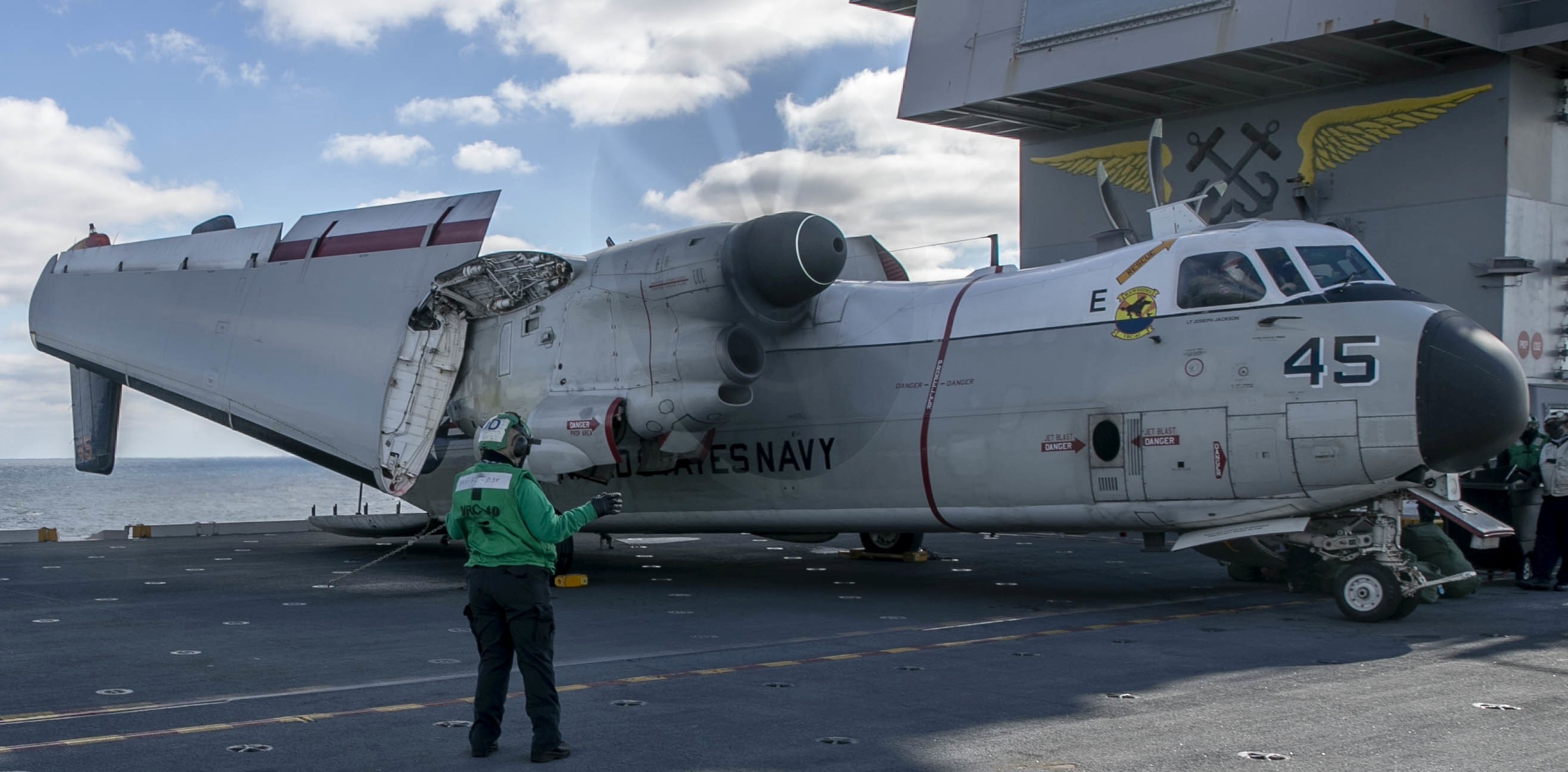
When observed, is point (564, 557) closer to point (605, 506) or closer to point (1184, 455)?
point (1184, 455)

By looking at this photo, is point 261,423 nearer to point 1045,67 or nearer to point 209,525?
point 209,525

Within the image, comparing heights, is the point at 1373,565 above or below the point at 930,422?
below

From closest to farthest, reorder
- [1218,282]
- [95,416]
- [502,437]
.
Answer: [502,437] < [1218,282] < [95,416]

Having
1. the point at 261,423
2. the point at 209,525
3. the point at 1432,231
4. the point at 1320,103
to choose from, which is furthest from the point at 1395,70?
the point at 209,525

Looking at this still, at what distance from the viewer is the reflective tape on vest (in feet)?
22.3

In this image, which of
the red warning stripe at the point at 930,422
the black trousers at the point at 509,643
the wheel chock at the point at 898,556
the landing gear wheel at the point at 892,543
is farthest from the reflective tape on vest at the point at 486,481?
the wheel chock at the point at 898,556

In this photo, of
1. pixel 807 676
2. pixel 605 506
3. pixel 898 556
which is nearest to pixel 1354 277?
pixel 807 676

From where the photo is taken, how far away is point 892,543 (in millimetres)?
19203

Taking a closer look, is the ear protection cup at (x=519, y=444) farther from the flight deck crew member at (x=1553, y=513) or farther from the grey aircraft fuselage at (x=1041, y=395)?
the flight deck crew member at (x=1553, y=513)

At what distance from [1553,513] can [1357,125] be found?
10778mm

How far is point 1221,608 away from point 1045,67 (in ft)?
50.8

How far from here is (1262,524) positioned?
39.1ft

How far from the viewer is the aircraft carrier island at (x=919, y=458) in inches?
299

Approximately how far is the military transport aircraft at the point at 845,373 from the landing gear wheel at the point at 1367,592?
0.02 metres
